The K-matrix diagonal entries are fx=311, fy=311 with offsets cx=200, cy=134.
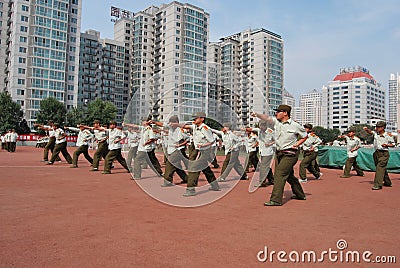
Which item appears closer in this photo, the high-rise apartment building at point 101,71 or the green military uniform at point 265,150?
the green military uniform at point 265,150

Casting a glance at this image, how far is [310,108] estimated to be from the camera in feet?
615

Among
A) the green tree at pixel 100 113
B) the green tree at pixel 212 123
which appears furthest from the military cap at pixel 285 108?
the green tree at pixel 100 113

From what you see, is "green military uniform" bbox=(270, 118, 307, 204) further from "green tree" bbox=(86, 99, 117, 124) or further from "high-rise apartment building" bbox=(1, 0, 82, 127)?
"high-rise apartment building" bbox=(1, 0, 82, 127)

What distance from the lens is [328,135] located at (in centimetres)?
8812

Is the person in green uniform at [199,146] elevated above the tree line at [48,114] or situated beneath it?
situated beneath

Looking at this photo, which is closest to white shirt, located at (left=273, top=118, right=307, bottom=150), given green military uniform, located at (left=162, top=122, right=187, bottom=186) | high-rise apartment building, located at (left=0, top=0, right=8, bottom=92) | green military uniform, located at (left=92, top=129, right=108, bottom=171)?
green military uniform, located at (left=162, top=122, right=187, bottom=186)

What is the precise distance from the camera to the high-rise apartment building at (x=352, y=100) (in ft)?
413

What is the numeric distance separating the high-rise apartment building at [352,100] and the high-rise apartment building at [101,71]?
91.0 m

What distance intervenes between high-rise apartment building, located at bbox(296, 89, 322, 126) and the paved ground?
7213 inches

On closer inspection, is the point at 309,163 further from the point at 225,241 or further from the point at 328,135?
the point at 328,135

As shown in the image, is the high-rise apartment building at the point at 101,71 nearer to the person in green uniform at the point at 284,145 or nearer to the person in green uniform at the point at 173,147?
the person in green uniform at the point at 173,147

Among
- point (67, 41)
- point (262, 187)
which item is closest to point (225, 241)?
point (262, 187)

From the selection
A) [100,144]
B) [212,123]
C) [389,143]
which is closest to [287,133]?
[212,123]

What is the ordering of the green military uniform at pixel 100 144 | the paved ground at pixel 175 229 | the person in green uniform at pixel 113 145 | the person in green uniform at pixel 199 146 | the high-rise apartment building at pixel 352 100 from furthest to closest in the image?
the high-rise apartment building at pixel 352 100 → the green military uniform at pixel 100 144 → the person in green uniform at pixel 113 145 → the person in green uniform at pixel 199 146 → the paved ground at pixel 175 229
